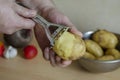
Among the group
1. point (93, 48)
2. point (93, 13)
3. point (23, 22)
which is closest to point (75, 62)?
point (93, 48)

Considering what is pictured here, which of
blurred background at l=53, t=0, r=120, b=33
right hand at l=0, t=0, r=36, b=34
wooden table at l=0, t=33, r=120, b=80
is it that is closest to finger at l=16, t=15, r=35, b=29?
right hand at l=0, t=0, r=36, b=34

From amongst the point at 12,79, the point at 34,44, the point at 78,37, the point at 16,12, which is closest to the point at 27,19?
the point at 16,12

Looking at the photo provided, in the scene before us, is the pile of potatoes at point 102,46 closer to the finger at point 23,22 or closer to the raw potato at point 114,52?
the raw potato at point 114,52

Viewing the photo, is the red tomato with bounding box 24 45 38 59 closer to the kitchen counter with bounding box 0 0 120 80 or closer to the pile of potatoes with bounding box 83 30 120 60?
the kitchen counter with bounding box 0 0 120 80

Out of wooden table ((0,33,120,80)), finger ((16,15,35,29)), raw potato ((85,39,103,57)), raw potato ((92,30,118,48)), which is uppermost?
finger ((16,15,35,29))

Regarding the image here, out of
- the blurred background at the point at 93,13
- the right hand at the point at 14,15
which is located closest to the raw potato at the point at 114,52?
the blurred background at the point at 93,13

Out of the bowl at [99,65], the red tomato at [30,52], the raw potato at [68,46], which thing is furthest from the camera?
the red tomato at [30,52]

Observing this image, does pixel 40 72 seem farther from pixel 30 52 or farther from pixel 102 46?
pixel 102 46
